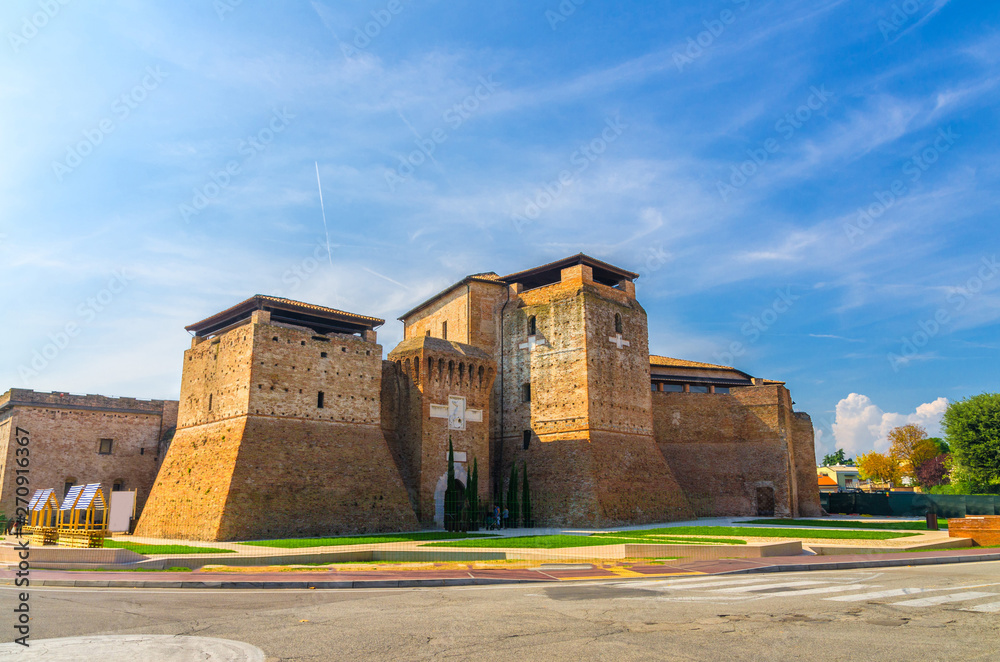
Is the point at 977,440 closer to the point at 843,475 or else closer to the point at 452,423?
the point at 452,423

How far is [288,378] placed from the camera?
27.7 metres

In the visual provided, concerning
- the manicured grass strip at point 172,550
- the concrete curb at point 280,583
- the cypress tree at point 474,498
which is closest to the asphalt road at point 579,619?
the concrete curb at point 280,583

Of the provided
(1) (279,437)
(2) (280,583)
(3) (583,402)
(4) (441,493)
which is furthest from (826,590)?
(3) (583,402)

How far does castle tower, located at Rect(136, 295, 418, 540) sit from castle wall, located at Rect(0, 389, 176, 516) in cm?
764

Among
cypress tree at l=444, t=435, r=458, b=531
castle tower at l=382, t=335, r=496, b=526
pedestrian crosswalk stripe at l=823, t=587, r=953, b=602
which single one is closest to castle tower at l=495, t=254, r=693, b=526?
castle tower at l=382, t=335, r=496, b=526

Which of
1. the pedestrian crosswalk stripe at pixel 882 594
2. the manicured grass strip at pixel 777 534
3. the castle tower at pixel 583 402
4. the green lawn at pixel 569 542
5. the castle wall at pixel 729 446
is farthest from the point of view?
the castle wall at pixel 729 446

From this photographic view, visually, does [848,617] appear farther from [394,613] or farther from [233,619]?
[233,619]

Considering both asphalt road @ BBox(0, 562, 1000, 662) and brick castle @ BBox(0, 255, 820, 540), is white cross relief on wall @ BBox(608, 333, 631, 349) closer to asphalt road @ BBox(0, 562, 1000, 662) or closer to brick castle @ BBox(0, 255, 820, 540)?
brick castle @ BBox(0, 255, 820, 540)

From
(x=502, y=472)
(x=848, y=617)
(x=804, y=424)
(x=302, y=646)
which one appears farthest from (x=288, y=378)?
(x=804, y=424)

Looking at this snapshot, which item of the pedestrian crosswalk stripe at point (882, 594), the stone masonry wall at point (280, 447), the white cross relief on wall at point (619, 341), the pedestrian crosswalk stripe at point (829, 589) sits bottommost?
the pedestrian crosswalk stripe at point (829, 589)

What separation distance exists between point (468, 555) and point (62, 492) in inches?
1075

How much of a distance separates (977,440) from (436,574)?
153 ft

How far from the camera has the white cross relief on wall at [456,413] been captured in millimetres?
31391

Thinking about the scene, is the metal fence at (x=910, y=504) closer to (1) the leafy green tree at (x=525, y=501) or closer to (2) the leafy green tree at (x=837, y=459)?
(1) the leafy green tree at (x=525, y=501)
